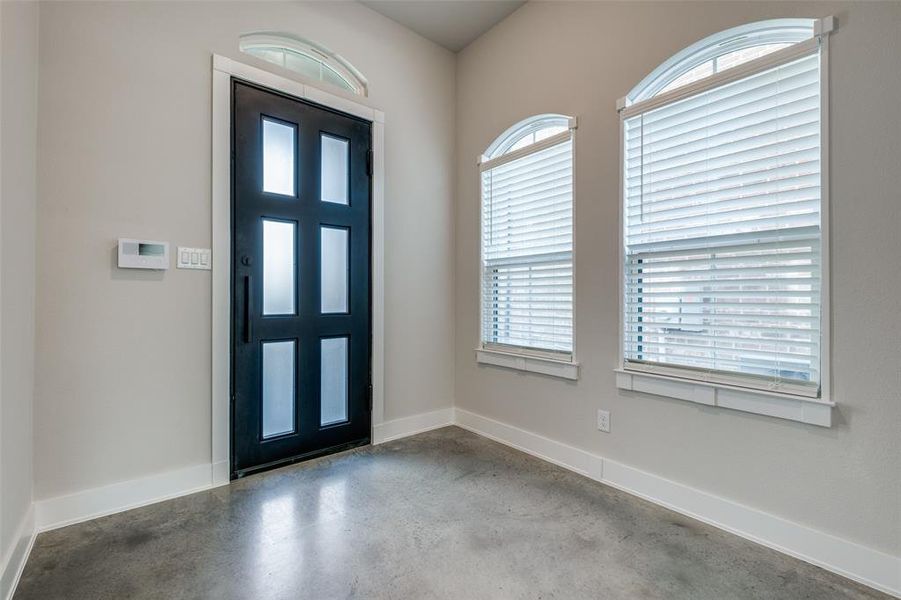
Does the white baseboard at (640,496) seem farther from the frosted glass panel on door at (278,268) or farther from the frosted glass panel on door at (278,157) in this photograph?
the frosted glass panel on door at (278,157)

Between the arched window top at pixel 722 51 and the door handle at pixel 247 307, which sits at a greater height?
→ the arched window top at pixel 722 51

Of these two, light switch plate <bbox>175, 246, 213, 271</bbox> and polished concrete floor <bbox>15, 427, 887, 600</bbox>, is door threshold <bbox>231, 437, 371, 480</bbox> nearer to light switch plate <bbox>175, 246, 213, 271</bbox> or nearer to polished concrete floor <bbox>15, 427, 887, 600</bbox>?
polished concrete floor <bbox>15, 427, 887, 600</bbox>

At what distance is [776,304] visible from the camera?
187cm

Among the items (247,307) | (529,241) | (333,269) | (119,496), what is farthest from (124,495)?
(529,241)

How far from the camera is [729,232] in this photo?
2.02m

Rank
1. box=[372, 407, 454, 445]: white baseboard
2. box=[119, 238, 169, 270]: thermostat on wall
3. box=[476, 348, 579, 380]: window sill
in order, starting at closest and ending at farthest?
box=[119, 238, 169, 270]: thermostat on wall → box=[476, 348, 579, 380]: window sill → box=[372, 407, 454, 445]: white baseboard

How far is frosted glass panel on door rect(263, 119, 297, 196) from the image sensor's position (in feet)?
8.52

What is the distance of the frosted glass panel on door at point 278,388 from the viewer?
2.61 meters

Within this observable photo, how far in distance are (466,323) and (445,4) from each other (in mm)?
2415

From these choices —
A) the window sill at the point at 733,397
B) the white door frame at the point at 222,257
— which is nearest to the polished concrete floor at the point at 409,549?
the white door frame at the point at 222,257

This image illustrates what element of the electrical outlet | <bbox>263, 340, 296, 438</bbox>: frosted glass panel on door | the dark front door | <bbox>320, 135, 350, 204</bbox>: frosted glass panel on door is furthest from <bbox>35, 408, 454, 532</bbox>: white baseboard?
the electrical outlet

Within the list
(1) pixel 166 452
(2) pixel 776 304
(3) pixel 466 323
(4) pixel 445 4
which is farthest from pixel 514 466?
(4) pixel 445 4

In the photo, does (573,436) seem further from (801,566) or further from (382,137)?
(382,137)

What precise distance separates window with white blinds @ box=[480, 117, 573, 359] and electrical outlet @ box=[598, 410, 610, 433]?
0.41 metres
